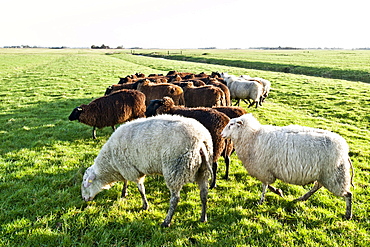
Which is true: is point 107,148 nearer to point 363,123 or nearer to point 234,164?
point 234,164

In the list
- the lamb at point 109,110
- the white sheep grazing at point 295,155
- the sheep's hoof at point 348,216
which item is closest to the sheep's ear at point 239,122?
the white sheep grazing at point 295,155

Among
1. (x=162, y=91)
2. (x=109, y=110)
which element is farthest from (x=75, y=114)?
(x=162, y=91)

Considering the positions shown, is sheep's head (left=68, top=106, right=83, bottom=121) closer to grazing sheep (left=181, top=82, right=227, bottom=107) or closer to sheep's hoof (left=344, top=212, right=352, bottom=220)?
grazing sheep (left=181, top=82, right=227, bottom=107)

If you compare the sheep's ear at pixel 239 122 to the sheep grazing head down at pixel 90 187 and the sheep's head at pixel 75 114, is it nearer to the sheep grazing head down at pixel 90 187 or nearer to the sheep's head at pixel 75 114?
the sheep grazing head down at pixel 90 187

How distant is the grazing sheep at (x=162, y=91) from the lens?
1021 cm

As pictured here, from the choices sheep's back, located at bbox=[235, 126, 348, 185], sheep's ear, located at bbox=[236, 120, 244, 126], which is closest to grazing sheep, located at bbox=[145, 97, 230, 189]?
sheep's ear, located at bbox=[236, 120, 244, 126]

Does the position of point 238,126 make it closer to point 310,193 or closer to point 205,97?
point 310,193

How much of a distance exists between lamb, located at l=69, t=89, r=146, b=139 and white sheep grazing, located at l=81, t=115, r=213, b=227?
4.20 meters

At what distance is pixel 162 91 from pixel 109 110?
2.75m

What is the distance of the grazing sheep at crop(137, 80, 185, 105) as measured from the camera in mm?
10211

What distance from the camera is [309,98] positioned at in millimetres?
16516

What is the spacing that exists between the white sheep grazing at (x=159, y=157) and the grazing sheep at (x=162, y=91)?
18.3ft

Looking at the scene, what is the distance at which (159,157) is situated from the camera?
4.19 meters

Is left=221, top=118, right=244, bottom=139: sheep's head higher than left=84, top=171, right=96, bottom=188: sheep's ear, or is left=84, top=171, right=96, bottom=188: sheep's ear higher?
left=221, top=118, right=244, bottom=139: sheep's head
